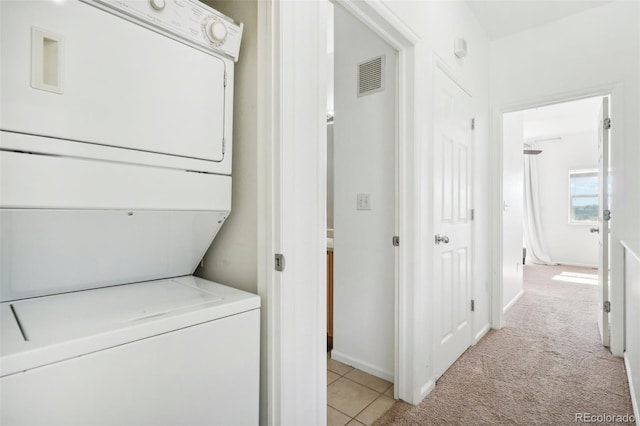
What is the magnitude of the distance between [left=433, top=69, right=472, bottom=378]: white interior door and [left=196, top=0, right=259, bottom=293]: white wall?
1.29 m

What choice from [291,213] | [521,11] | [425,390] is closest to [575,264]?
[521,11]

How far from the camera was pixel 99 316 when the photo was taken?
0.74 meters

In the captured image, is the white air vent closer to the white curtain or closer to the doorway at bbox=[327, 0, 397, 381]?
the doorway at bbox=[327, 0, 397, 381]

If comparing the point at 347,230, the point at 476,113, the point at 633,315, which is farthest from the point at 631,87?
the point at 347,230

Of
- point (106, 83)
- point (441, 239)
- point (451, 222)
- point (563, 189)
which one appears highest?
point (563, 189)

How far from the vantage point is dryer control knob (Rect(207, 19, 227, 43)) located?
0.95m

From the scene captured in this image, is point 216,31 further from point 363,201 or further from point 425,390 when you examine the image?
point 425,390

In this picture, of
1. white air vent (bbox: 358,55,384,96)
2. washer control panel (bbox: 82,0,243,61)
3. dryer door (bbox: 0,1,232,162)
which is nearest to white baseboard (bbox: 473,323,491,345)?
white air vent (bbox: 358,55,384,96)

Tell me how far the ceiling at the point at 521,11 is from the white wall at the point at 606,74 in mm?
75

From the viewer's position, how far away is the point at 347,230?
88.6 inches

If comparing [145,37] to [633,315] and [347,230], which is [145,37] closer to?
[347,230]

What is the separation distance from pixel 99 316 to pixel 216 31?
0.85m

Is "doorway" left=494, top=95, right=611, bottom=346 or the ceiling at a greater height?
the ceiling

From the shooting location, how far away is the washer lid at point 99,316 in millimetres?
596
